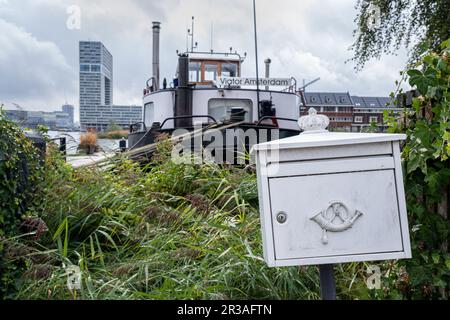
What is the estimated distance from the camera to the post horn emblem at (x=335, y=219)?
1667mm

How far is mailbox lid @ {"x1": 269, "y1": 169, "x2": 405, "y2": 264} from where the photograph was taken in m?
1.69

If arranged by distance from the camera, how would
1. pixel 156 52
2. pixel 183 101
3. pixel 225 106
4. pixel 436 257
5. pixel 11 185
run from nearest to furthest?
pixel 436 257 → pixel 11 185 → pixel 183 101 → pixel 225 106 → pixel 156 52

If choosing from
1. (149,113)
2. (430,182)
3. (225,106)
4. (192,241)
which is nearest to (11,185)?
(192,241)

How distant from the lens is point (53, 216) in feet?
9.82

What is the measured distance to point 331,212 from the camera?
169 cm

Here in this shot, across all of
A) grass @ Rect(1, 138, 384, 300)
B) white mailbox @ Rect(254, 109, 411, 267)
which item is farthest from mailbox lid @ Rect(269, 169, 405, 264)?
grass @ Rect(1, 138, 384, 300)

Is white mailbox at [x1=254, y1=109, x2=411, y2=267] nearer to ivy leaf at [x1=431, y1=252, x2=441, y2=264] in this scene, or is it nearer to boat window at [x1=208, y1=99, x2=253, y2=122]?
ivy leaf at [x1=431, y1=252, x2=441, y2=264]

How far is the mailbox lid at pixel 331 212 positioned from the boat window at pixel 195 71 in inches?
371

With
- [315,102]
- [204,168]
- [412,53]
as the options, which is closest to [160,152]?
[204,168]

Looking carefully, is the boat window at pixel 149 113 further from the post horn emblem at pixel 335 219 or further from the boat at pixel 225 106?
the post horn emblem at pixel 335 219

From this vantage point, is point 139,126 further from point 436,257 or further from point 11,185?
point 436,257

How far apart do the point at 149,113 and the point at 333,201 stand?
8.01 metres
